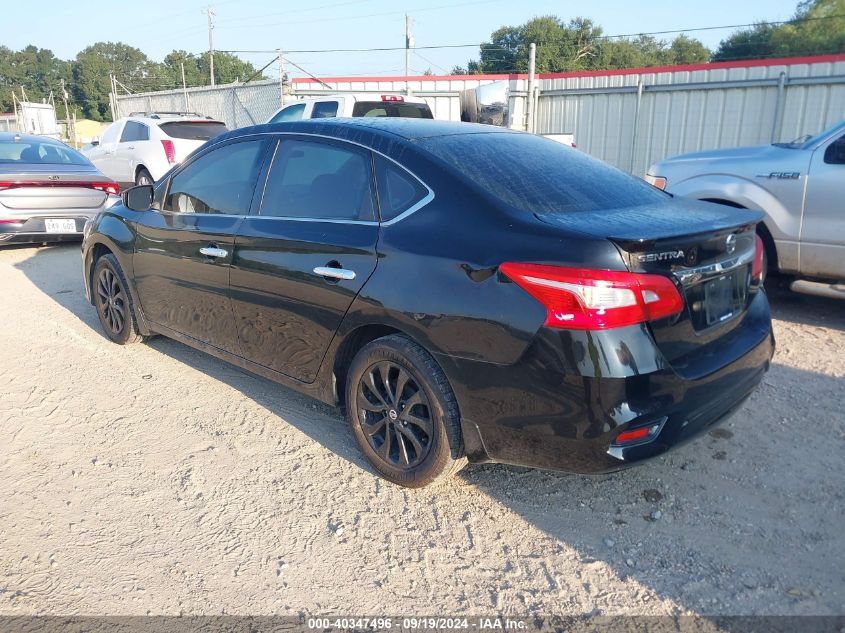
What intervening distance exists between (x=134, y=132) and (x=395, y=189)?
40.0ft

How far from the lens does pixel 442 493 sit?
3361mm

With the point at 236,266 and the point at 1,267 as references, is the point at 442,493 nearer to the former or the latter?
the point at 236,266

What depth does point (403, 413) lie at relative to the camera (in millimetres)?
3248

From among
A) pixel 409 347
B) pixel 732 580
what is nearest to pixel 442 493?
pixel 409 347

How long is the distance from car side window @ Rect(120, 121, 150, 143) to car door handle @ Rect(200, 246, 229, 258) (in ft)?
33.7

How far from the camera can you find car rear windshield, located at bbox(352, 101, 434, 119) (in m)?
10.6

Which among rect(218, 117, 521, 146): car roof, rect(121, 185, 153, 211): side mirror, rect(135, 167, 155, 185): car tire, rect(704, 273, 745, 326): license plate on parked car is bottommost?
rect(135, 167, 155, 185): car tire

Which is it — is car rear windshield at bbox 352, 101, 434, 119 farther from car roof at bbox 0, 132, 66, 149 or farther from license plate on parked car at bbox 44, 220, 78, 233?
car roof at bbox 0, 132, 66, 149

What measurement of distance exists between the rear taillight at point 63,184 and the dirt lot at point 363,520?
190 inches

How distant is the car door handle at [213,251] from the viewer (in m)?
4.06

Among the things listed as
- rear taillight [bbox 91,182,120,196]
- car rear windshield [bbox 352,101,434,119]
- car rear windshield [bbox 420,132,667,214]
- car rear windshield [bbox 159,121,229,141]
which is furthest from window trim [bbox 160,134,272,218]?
car rear windshield [bbox 159,121,229,141]

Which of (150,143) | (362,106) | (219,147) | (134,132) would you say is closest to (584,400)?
(219,147)

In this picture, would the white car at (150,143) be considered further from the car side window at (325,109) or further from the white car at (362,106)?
the car side window at (325,109)

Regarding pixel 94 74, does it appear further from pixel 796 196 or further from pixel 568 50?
pixel 796 196
